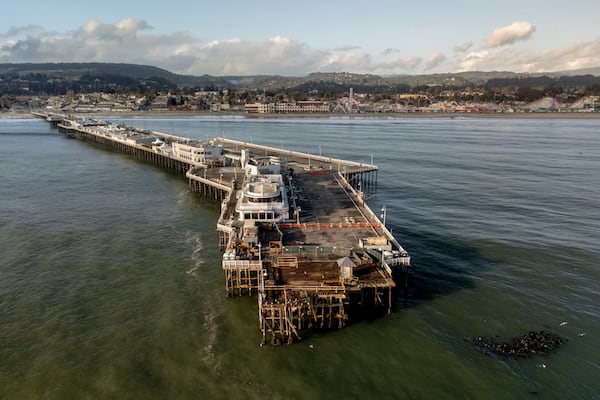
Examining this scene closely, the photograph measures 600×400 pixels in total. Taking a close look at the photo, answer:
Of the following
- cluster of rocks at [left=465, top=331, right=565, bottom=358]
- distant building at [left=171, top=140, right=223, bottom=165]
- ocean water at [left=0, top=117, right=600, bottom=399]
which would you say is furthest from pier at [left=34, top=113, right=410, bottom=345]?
distant building at [left=171, top=140, right=223, bottom=165]

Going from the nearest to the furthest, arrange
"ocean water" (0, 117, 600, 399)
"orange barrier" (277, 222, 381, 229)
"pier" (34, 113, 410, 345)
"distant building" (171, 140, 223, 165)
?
"ocean water" (0, 117, 600, 399) < "pier" (34, 113, 410, 345) < "orange barrier" (277, 222, 381, 229) < "distant building" (171, 140, 223, 165)

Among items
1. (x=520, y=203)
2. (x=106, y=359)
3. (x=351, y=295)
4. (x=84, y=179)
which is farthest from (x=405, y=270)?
(x=84, y=179)

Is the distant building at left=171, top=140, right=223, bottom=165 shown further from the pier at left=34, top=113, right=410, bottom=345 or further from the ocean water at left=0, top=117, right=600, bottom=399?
the pier at left=34, top=113, right=410, bottom=345

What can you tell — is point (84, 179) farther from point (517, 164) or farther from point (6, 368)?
point (517, 164)

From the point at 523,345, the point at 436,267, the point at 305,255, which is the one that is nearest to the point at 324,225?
the point at 305,255

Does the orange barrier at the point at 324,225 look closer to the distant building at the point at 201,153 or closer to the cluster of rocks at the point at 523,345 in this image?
the cluster of rocks at the point at 523,345

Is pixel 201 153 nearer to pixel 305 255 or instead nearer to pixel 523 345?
pixel 305 255

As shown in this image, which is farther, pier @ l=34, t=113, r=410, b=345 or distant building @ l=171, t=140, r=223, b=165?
distant building @ l=171, t=140, r=223, b=165
